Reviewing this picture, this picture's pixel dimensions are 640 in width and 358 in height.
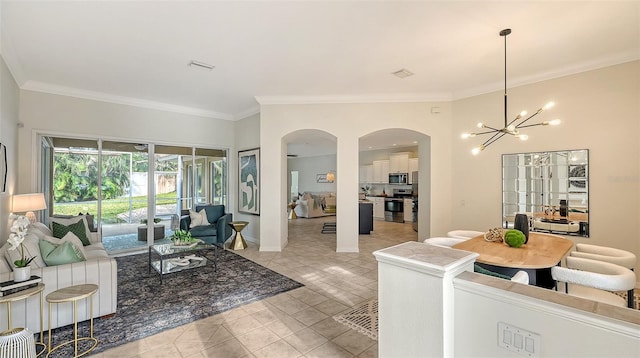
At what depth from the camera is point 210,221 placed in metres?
6.20

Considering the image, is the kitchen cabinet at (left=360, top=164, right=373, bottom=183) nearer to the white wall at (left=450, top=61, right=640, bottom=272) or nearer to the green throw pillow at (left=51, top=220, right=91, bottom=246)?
the white wall at (left=450, top=61, right=640, bottom=272)

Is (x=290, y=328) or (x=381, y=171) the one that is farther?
(x=381, y=171)

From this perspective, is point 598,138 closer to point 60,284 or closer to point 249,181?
point 249,181

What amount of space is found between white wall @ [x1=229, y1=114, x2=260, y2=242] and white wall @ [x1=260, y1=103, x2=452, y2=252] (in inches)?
31.8

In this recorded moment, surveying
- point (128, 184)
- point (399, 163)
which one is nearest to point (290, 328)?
point (128, 184)

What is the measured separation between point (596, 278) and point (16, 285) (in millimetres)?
4581

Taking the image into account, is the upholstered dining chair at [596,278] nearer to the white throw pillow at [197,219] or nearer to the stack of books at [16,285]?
the stack of books at [16,285]

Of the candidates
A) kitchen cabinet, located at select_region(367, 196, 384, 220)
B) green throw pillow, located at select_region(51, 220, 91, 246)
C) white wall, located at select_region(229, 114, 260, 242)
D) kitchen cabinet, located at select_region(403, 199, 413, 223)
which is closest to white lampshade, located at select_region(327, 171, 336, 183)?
kitchen cabinet, located at select_region(367, 196, 384, 220)

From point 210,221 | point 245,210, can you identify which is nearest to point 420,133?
point 245,210

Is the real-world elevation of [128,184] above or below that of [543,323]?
above

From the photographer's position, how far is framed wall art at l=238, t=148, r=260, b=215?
6.31 metres

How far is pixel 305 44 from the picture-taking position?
335 centimetres

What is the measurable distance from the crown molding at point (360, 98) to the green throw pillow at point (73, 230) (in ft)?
12.0

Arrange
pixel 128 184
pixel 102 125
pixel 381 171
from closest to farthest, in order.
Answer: pixel 102 125 → pixel 128 184 → pixel 381 171
